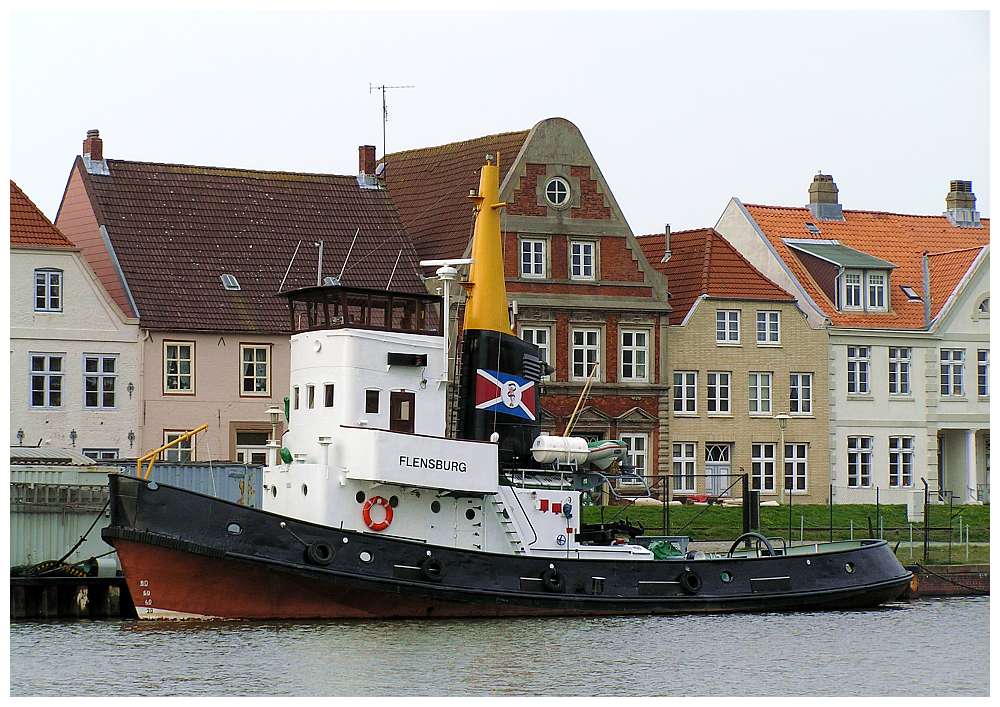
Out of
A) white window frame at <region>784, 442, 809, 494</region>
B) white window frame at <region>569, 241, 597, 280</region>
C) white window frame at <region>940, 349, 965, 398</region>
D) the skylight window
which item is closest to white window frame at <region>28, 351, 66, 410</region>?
white window frame at <region>569, 241, 597, 280</region>

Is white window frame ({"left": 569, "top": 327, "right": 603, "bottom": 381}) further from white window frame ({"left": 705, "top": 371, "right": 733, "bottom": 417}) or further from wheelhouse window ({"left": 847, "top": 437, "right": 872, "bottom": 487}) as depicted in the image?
wheelhouse window ({"left": 847, "top": 437, "right": 872, "bottom": 487})

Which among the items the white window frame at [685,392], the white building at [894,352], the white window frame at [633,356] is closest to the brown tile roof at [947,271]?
the white building at [894,352]

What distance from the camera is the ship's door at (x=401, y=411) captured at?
113 feet

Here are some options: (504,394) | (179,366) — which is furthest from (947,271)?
(504,394)

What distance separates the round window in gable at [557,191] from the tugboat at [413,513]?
14060 mm

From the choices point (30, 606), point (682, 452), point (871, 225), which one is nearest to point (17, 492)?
point (30, 606)

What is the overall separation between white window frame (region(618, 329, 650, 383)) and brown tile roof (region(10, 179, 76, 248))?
13426 millimetres

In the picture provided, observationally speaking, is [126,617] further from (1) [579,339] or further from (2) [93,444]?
(1) [579,339]

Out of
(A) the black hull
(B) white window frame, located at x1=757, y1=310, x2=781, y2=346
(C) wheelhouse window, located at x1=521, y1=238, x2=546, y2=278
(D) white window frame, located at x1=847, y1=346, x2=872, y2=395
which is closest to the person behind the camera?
(A) the black hull

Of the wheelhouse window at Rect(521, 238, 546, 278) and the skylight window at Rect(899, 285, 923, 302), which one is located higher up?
the wheelhouse window at Rect(521, 238, 546, 278)

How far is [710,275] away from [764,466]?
4773mm

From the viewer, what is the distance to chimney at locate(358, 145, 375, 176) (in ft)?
177

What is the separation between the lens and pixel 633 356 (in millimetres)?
52062

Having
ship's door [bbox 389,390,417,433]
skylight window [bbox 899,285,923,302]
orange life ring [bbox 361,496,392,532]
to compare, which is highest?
skylight window [bbox 899,285,923,302]
